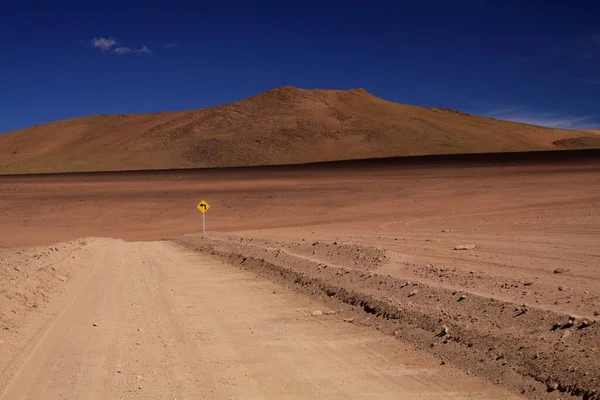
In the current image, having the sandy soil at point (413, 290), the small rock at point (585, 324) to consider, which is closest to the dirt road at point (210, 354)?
the sandy soil at point (413, 290)

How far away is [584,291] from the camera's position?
361 inches

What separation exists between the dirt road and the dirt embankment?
312mm

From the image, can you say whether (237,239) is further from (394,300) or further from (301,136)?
(301,136)

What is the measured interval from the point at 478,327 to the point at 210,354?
3.14 m

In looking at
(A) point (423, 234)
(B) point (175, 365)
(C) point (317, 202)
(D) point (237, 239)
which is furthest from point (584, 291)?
(C) point (317, 202)

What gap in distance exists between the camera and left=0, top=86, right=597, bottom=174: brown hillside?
100625mm

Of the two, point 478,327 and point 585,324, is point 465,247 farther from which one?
point 585,324

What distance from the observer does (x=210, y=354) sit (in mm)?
7527

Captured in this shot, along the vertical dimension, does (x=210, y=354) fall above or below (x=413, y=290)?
below

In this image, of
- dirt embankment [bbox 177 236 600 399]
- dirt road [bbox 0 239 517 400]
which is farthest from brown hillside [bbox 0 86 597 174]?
dirt road [bbox 0 239 517 400]

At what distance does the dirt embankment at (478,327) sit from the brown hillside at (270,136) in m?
84.0

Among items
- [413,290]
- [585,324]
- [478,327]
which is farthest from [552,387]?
[413,290]

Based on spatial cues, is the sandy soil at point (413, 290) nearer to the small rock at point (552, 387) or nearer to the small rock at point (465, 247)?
the small rock at point (552, 387)

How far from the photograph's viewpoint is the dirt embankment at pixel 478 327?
6195 millimetres
